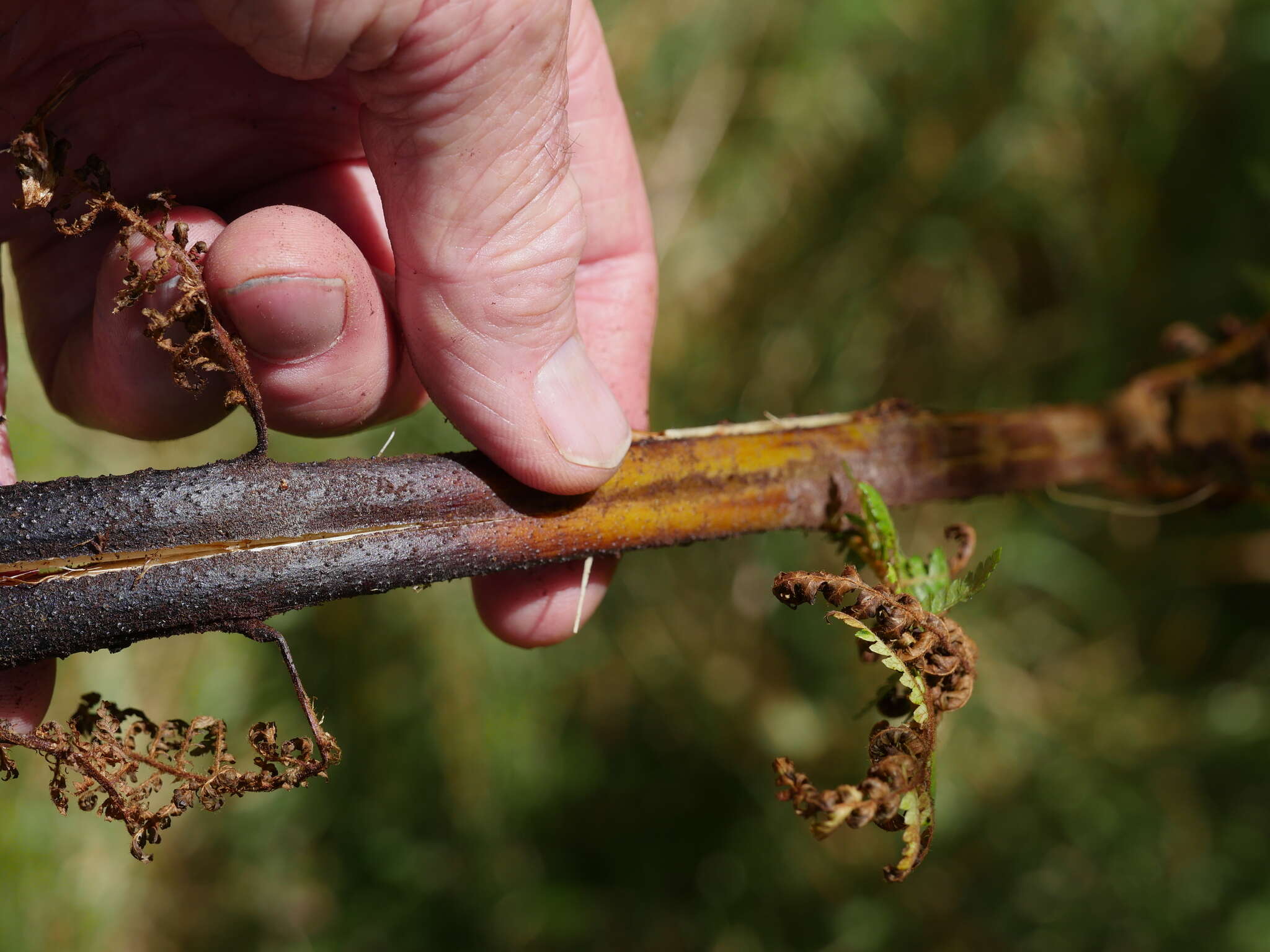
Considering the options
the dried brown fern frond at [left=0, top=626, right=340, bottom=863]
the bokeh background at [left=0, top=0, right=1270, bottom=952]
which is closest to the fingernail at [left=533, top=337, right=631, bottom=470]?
the dried brown fern frond at [left=0, top=626, right=340, bottom=863]

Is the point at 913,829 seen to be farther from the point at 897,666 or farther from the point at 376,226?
the point at 376,226

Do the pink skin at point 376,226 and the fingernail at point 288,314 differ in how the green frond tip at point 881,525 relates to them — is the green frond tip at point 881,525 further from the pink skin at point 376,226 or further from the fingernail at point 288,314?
the fingernail at point 288,314

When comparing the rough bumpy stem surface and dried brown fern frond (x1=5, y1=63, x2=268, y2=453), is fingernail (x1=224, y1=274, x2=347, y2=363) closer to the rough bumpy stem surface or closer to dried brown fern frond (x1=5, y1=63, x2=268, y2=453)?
dried brown fern frond (x1=5, y1=63, x2=268, y2=453)

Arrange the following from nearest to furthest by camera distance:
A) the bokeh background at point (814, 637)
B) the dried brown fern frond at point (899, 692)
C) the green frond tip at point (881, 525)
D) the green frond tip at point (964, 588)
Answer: the dried brown fern frond at point (899, 692) < the green frond tip at point (964, 588) < the green frond tip at point (881, 525) < the bokeh background at point (814, 637)

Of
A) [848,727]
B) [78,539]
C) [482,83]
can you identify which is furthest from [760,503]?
[848,727]

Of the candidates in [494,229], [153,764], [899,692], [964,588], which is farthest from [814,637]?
[153,764]

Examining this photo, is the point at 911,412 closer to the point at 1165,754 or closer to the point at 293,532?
the point at 293,532

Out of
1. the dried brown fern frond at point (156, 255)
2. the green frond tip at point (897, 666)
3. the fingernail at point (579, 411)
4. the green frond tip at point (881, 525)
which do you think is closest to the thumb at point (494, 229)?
the fingernail at point (579, 411)
